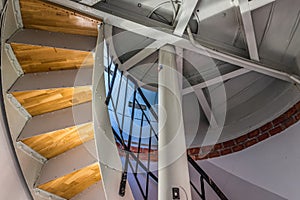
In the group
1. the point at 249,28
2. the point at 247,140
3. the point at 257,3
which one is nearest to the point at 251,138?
the point at 247,140

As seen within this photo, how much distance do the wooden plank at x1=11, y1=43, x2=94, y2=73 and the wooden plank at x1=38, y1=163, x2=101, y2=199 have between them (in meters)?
0.75

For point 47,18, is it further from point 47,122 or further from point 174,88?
point 174,88

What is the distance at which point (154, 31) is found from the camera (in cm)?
232

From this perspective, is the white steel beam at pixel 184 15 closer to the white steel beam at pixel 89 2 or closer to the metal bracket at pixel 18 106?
the white steel beam at pixel 89 2

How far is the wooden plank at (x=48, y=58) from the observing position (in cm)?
177

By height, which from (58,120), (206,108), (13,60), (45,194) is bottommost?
(45,194)

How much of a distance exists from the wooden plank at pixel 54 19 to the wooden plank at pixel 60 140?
775 millimetres

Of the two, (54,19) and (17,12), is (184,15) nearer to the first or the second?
(54,19)

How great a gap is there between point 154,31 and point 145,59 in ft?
1.92

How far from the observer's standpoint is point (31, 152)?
1.83m

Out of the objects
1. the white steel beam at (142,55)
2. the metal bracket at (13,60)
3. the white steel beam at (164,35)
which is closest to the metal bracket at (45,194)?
the metal bracket at (13,60)

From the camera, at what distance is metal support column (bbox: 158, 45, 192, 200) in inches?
66.0

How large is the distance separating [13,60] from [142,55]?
1247 millimetres

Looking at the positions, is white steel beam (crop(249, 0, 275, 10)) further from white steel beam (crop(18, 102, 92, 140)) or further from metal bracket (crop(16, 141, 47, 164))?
metal bracket (crop(16, 141, 47, 164))
